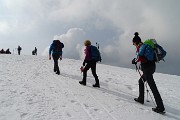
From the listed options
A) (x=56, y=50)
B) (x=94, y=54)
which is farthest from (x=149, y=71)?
(x=56, y=50)

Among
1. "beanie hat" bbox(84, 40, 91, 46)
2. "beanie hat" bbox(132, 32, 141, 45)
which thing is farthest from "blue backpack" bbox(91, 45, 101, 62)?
"beanie hat" bbox(132, 32, 141, 45)

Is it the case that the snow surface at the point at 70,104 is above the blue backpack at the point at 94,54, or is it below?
below

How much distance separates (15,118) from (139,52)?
4.31 m

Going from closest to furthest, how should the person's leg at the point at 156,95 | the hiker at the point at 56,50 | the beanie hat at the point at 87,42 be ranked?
Result: the person's leg at the point at 156,95
the beanie hat at the point at 87,42
the hiker at the point at 56,50

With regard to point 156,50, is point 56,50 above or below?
above

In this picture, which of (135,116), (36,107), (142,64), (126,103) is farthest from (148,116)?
(36,107)

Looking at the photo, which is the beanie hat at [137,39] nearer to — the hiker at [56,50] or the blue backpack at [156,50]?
the blue backpack at [156,50]

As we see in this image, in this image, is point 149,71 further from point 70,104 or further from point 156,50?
point 70,104

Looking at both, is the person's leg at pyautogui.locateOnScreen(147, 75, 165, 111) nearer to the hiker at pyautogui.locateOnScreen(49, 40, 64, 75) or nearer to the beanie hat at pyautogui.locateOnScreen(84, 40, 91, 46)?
the beanie hat at pyautogui.locateOnScreen(84, 40, 91, 46)

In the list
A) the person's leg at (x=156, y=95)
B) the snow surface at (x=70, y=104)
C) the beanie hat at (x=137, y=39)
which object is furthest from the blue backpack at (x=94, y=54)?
the person's leg at (x=156, y=95)

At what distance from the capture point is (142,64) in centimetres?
761

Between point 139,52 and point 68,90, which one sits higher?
point 139,52

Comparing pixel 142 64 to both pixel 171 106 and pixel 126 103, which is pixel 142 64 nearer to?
pixel 126 103

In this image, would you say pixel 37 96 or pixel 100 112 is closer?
pixel 100 112
